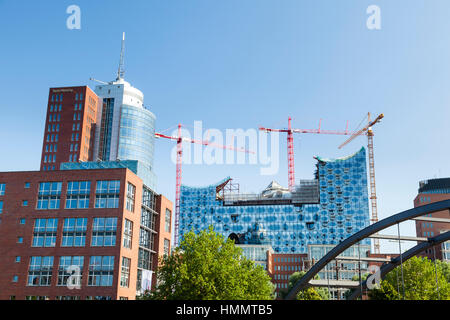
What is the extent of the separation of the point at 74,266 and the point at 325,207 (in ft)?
450

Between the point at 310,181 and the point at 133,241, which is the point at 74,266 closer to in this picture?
the point at 133,241

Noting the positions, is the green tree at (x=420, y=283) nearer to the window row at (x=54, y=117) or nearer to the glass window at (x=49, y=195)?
the glass window at (x=49, y=195)

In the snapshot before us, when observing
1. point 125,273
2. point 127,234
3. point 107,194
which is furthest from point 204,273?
point 107,194

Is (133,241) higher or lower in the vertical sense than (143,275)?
higher

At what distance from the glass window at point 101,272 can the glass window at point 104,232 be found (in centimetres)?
233

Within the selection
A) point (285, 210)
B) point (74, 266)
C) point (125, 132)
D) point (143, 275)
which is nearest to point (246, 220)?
point (285, 210)

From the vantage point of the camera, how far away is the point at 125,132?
15600 cm

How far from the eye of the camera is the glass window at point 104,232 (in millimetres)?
67750

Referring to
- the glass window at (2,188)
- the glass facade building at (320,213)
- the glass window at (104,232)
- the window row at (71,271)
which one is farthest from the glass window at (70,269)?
the glass facade building at (320,213)

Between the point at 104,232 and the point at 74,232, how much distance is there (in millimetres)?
4339

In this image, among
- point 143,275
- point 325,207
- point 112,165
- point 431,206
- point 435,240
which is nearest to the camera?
point 431,206

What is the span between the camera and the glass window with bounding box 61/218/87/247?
6788cm

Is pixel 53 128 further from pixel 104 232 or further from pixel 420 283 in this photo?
pixel 420 283

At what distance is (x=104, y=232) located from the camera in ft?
223
